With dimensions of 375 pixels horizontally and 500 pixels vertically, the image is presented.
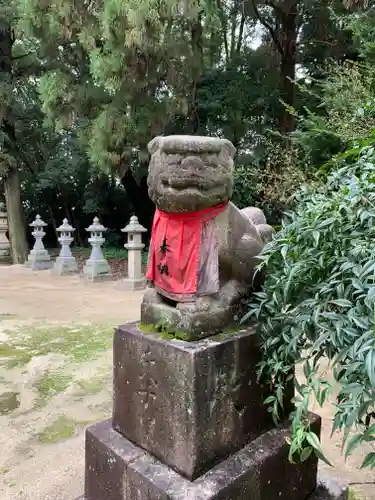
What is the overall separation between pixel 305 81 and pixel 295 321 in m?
8.23

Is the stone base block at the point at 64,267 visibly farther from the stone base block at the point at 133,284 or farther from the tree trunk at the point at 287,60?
the tree trunk at the point at 287,60

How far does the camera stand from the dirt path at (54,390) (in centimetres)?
203

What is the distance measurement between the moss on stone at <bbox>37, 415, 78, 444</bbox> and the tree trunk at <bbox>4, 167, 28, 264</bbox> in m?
7.51

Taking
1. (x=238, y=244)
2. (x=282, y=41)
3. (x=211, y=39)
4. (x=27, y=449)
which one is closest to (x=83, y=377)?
(x=27, y=449)

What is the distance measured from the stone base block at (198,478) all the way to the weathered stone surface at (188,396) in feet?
0.13

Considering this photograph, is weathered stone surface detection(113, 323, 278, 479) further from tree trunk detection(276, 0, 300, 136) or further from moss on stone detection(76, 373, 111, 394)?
tree trunk detection(276, 0, 300, 136)

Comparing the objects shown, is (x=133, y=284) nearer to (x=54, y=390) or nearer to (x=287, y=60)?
(x=54, y=390)

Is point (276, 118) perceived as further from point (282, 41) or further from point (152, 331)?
point (152, 331)

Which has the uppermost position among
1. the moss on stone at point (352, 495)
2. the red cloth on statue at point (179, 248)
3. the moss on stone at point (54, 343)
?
the red cloth on statue at point (179, 248)

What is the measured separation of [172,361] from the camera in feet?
4.98

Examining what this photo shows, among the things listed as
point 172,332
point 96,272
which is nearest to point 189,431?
point 172,332

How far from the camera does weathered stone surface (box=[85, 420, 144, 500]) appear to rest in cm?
162

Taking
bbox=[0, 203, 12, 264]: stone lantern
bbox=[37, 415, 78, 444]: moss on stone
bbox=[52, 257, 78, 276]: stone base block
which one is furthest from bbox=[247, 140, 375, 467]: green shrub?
bbox=[0, 203, 12, 264]: stone lantern

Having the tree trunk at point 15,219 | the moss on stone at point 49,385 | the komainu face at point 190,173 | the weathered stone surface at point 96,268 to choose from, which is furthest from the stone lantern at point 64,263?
the komainu face at point 190,173
